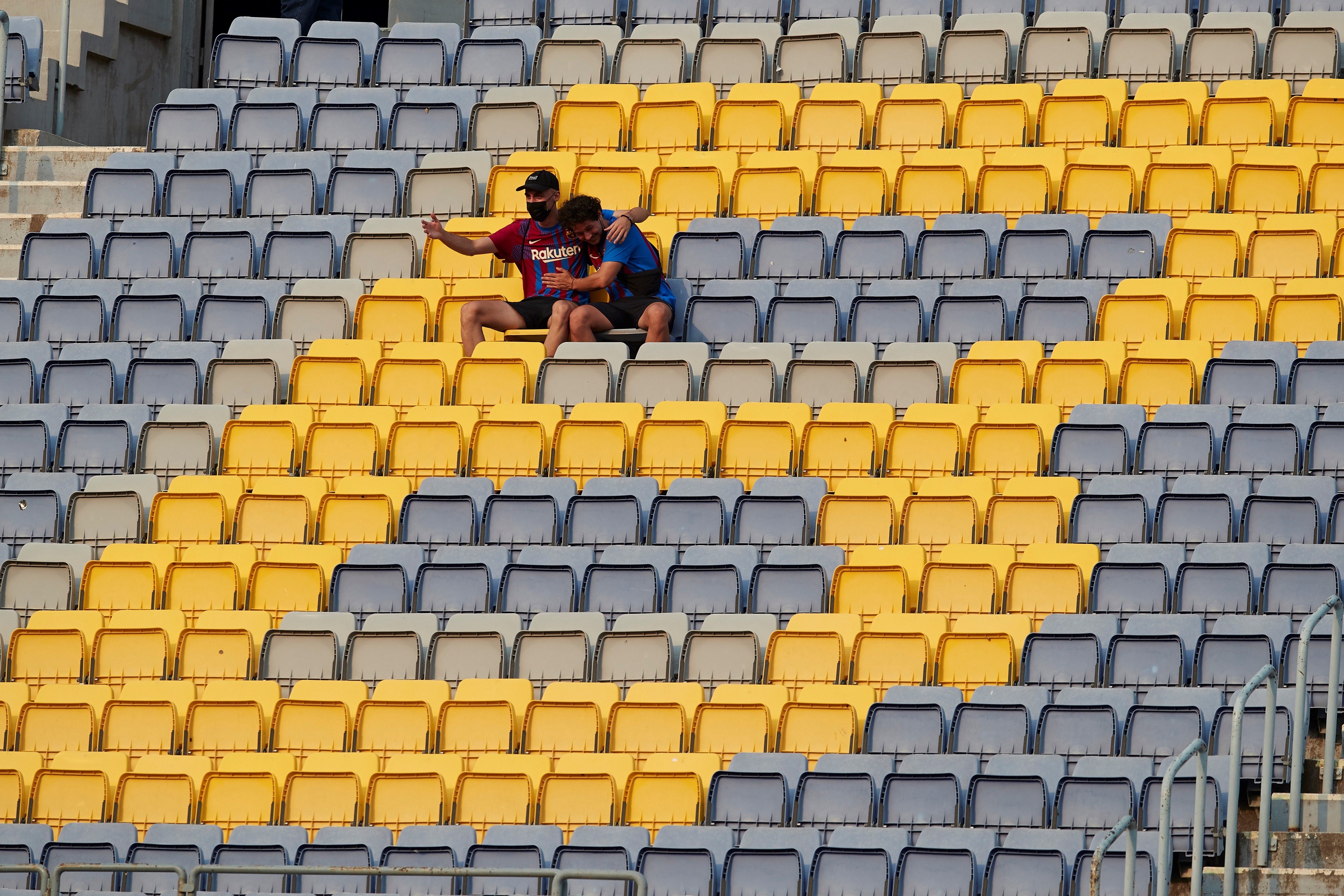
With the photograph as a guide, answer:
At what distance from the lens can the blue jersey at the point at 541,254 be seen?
1025 cm

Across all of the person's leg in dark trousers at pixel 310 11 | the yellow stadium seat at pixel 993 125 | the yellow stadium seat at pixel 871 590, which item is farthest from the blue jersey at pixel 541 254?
the person's leg in dark trousers at pixel 310 11

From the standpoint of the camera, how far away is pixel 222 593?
9.06 metres

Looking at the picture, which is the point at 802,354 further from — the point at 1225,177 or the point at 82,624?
the point at 82,624

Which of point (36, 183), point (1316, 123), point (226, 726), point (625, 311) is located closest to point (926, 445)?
point (625, 311)

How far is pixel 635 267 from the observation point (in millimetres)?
10141

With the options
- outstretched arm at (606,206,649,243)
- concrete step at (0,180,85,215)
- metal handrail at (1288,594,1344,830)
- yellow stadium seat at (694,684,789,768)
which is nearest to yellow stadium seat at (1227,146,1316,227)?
outstretched arm at (606,206,649,243)

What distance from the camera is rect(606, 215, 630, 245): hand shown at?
1002 centimetres

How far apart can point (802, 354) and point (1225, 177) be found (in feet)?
7.28

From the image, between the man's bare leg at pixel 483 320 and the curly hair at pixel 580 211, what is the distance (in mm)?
477

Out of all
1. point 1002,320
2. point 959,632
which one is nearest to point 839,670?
point 959,632

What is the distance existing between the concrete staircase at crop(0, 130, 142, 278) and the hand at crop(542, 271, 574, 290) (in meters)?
2.81

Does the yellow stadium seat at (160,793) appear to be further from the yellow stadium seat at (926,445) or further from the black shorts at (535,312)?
the yellow stadium seat at (926,445)

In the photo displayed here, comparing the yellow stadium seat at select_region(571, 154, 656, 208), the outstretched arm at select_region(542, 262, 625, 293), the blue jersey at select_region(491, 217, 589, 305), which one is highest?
the yellow stadium seat at select_region(571, 154, 656, 208)

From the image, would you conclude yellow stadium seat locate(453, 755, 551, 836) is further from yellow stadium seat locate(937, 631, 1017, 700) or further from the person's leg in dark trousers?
the person's leg in dark trousers
